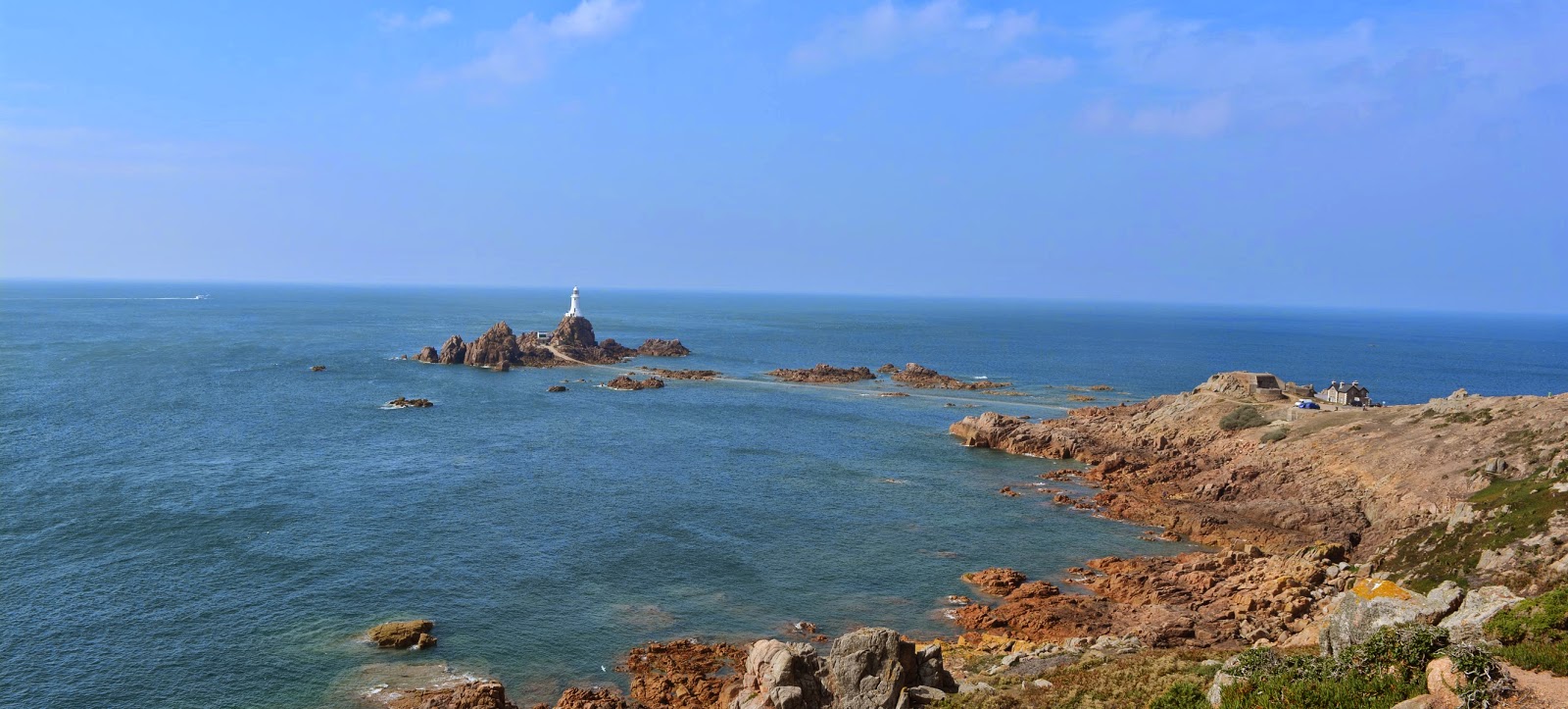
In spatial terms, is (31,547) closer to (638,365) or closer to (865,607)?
(865,607)

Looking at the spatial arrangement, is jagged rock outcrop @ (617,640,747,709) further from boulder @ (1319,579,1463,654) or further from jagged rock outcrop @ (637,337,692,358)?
jagged rock outcrop @ (637,337,692,358)

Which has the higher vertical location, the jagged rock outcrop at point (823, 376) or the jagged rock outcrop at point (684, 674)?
the jagged rock outcrop at point (823, 376)

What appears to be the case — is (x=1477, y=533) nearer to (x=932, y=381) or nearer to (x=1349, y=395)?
(x=1349, y=395)

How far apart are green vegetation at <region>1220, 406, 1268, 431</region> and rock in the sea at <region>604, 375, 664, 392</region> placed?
200ft

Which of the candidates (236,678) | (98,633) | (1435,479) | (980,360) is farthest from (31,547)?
(980,360)

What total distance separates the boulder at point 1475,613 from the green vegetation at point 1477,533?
570 inches

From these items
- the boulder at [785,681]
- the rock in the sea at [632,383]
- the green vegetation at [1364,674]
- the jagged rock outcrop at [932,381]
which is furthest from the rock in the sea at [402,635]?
the jagged rock outcrop at [932,381]

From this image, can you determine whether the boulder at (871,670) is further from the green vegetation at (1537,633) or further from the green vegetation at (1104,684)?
the green vegetation at (1537,633)

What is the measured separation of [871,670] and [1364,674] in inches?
474

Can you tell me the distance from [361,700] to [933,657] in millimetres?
18469

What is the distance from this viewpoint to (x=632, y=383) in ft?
340

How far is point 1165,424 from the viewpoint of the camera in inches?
2739

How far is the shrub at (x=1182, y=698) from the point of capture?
1877 cm

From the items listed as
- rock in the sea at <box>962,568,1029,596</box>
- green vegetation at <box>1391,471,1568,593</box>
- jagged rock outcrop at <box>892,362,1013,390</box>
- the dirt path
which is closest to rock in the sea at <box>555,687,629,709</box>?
rock in the sea at <box>962,568,1029,596</box>
